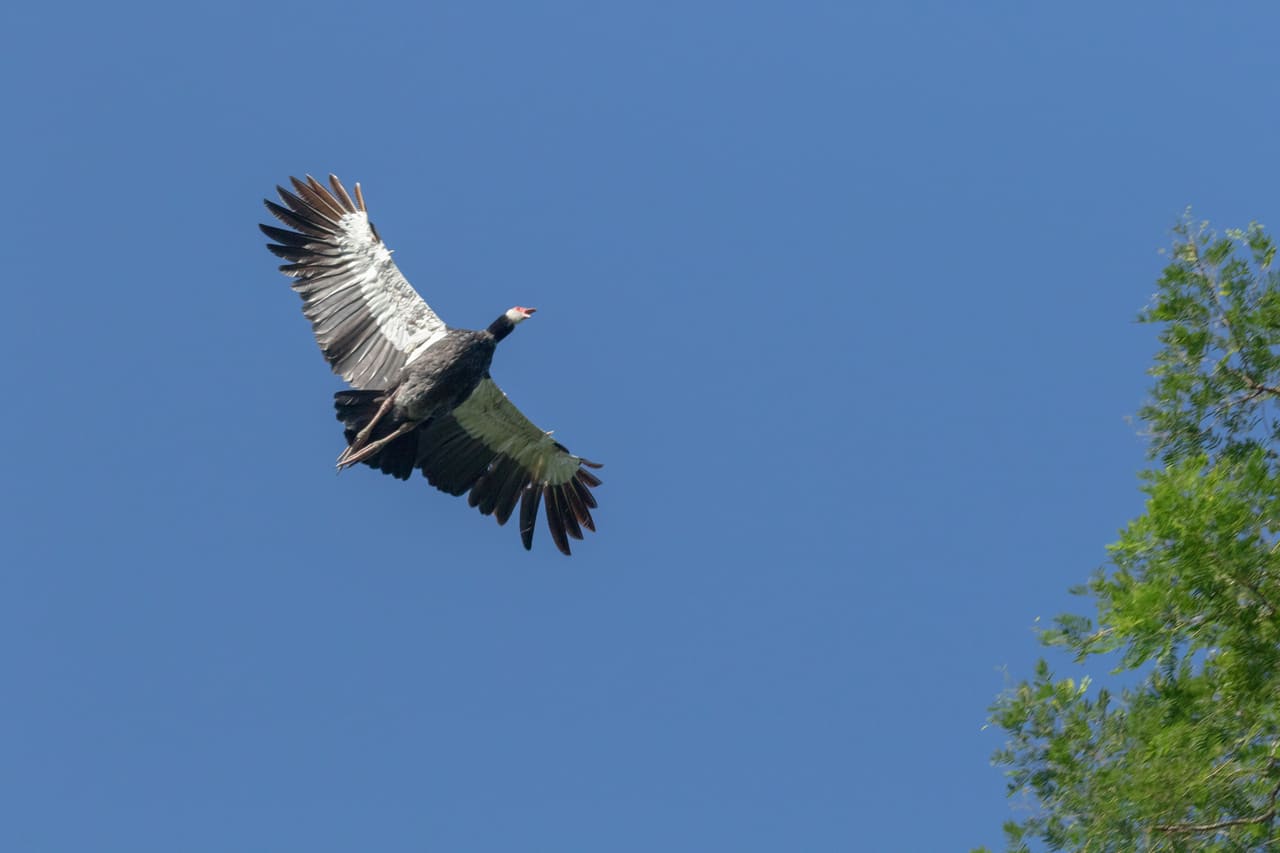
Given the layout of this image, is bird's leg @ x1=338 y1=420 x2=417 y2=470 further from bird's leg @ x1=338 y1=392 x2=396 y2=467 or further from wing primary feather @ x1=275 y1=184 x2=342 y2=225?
wing primary feather @ x1=275 y1=184 x2=342 y2=225

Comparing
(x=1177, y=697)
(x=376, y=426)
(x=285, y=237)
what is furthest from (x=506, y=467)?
(x=1177, y=697)

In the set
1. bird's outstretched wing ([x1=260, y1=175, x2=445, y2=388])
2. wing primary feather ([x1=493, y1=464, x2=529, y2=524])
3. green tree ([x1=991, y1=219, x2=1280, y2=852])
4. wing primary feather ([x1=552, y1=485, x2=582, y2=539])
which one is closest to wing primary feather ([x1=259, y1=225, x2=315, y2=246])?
bird's outstretched wing ([x1=260, y1=175, x2=445, y2=388])

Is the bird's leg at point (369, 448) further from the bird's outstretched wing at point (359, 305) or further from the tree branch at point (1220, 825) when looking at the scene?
A: the tree branch at point (1220, 825)

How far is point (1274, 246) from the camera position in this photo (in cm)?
1108

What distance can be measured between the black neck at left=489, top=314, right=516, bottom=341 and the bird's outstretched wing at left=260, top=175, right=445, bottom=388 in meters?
0.51

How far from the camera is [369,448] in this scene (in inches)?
588

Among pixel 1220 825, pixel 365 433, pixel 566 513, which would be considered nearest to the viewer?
pixel 1220 825

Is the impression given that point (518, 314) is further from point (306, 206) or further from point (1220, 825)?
point (1220, 825)

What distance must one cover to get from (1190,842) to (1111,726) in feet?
2.93

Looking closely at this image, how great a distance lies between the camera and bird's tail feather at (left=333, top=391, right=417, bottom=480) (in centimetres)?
1492

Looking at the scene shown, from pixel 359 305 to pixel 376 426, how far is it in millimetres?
1294

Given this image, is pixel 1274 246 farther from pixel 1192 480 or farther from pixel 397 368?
pixel 397 368

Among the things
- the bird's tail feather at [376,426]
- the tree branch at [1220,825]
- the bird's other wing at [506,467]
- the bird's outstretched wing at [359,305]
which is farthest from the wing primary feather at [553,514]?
the tree branch at [1220,825]

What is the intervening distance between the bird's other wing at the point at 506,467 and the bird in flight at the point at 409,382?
1 cm
